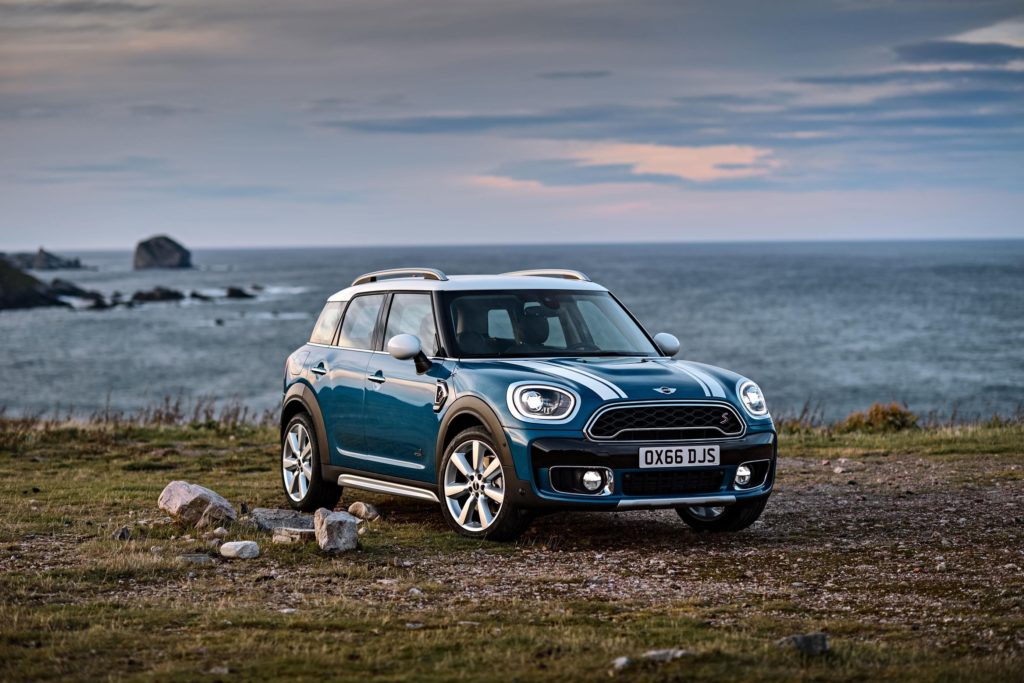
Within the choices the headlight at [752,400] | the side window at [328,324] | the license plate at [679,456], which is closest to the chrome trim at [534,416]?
the license plate at [679,456]

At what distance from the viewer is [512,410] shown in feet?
29.6

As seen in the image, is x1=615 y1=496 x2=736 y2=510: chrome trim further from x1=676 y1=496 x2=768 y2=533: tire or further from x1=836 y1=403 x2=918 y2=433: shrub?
x1=836 y1=403 x2=918 y2=433: shrub

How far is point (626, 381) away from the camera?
9148mm

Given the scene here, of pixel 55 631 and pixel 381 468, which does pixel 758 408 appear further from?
pixel 55 631

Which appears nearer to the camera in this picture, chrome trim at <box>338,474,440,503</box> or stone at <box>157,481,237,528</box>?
stone at <box>157,481,237,528</box>

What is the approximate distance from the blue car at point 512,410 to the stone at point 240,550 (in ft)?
5.29

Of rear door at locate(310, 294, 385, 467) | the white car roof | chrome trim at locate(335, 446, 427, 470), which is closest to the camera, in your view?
chrome trim at locate(335, 446, 427, 470)

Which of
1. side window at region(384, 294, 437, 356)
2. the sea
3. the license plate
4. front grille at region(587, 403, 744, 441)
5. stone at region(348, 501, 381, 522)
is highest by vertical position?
side window at region(384, 294, 437, 356)

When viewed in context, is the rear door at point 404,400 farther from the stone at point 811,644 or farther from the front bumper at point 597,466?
the stone at point 811,644

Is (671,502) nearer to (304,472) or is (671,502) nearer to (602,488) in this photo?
(602,488)

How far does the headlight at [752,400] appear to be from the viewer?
942 centimetres

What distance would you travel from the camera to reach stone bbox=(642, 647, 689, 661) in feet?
18.9

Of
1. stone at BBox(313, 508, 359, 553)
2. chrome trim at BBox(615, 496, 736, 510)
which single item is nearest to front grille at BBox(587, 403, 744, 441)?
chrome trim at BBox(615, 496, 736, 510)

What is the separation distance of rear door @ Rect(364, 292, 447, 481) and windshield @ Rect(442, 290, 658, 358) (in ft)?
0.89
